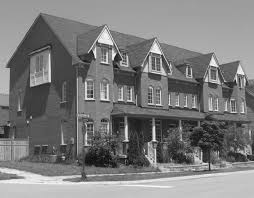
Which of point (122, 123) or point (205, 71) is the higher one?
point (205, 71)

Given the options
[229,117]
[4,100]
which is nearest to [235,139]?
[229,117]

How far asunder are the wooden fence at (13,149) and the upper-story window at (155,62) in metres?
14.3

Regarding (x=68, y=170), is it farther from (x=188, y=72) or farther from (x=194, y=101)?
(x=188, y=72)

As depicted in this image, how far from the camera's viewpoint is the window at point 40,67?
41.1m

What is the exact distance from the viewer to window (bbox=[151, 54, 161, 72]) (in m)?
43.8

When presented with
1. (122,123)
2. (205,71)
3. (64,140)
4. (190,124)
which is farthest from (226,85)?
(64,140)

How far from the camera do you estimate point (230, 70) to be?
185 feet

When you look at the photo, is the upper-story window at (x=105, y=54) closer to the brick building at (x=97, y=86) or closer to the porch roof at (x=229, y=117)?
the brick building at (x=97, y=86)

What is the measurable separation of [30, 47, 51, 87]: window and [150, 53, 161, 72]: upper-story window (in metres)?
10.2

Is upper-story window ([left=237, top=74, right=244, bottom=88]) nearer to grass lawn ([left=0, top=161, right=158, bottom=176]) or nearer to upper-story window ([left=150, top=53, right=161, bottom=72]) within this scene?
upper-story window ([left=150, top=53, right=161, bottom=72])

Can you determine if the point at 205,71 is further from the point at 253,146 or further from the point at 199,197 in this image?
the point at 199,197

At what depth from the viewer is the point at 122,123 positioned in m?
40.9

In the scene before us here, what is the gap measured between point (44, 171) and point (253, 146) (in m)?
30.6

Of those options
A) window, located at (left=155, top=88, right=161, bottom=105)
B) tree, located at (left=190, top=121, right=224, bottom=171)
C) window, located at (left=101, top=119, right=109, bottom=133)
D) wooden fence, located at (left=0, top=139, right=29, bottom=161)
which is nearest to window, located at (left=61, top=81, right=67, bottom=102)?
window, located at (left=101, top=119, right=109, bottom=133)
